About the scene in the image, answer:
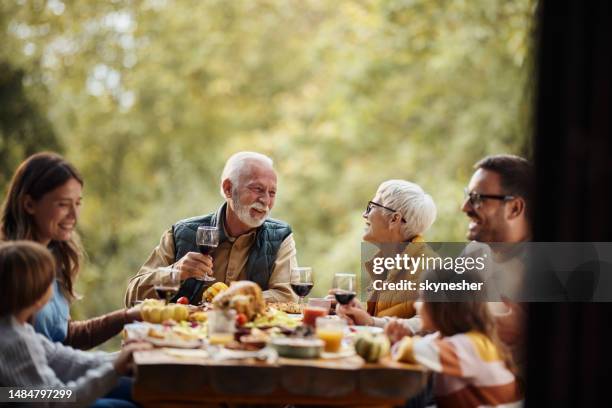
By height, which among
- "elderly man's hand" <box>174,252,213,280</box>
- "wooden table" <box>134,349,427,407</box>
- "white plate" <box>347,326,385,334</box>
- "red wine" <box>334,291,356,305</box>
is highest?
"elderly man's hand" <box>174,252,213,280</box>

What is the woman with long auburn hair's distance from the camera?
3.14 m

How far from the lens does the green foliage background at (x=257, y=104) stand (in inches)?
382

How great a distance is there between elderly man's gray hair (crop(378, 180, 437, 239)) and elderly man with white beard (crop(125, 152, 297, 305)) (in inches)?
25.7

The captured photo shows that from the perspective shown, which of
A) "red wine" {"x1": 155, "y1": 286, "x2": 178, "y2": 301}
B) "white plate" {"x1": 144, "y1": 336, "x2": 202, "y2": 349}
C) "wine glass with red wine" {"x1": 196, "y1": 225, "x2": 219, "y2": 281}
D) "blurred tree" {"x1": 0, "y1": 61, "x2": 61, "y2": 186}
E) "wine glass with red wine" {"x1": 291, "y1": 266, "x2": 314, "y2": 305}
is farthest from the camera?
"blurred tree" {"x1": 0, "y1": 61, "x2": 61, "y2": 186}

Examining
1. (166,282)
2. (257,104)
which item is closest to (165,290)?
(166,282)

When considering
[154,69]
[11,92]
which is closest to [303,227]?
[154,69]

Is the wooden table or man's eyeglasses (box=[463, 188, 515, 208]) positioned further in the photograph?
man's eyeglasses (box=[463, 188, 515, 208])

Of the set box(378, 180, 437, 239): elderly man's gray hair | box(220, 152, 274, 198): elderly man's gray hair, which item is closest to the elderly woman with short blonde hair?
box(378, 180, 437, 239): elderly man's gray hair

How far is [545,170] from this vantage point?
220cm

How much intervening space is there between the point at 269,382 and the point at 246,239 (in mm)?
1858

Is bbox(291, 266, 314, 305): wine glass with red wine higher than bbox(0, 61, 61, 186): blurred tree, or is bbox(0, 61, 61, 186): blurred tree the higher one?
bbox(0, 61, 61, 186): blurred tree

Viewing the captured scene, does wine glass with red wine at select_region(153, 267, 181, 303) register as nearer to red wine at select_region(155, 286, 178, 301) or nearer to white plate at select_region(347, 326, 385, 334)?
red wine at select_region(155, 286, 178, 301)

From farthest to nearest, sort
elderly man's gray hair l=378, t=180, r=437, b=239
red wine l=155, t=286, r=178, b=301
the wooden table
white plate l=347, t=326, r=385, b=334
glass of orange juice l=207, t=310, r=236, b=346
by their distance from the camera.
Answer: elderly man's gray hair l=378, t=180, r=437, b=239, white plate l=347, t=326, r=385, b=334, red wine l=155, t=286, r=178, b=301, glass of orange juice l=207, t=310, r=236, b=346, the wooden table

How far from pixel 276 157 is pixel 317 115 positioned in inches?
32.4
